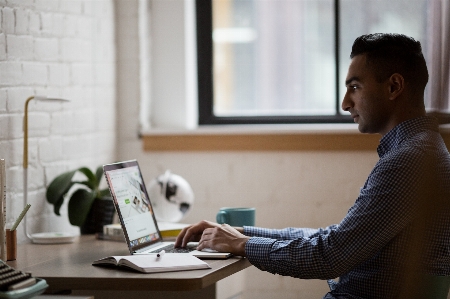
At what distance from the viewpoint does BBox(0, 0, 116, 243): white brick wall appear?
2172 millimetres

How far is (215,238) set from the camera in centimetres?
180

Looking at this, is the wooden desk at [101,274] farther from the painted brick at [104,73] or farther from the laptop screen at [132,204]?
the painted brick at [104,73]

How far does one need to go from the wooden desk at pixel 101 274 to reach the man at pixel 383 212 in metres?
0.17

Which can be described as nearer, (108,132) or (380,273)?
(380,273)

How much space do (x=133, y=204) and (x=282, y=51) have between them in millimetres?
1436

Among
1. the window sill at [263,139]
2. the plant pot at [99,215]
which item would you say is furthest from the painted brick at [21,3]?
the window sill at [263,139]

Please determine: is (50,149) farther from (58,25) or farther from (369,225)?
(369,225)

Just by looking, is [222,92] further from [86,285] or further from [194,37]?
[86,285]

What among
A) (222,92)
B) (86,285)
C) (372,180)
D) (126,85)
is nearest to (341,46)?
(222,92)

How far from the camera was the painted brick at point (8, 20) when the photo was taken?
6.97 feet

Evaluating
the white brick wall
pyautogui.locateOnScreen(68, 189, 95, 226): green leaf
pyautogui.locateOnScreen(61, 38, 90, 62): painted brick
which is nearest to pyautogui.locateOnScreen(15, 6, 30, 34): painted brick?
the white brick wall

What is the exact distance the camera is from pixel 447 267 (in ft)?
5.42

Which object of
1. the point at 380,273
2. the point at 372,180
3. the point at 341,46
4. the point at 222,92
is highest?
the point at 341,46

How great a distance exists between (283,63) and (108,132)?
89 cm
